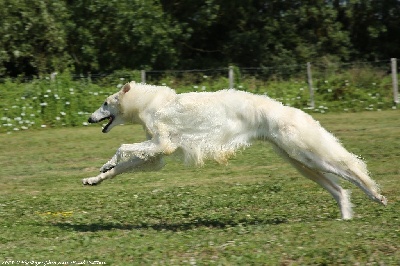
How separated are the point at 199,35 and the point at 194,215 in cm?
3076

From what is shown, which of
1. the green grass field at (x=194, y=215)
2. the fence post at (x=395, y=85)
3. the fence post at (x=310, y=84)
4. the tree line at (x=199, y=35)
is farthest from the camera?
the tree line at (x=199, y=35)

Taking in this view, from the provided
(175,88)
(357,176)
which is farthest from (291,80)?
(357,176)

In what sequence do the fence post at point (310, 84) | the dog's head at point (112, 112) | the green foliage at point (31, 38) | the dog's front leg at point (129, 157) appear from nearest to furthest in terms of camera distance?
the dog's front leg at point (129, 157) < the dog's head at point (112, 112) < the fence post at point (310, 84) < the green foliage at point (31, 38)

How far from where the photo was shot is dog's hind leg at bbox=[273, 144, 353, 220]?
9.73 meters

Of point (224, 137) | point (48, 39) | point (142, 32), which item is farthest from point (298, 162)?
point (142, 32)

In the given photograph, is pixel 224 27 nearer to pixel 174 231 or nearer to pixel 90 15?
pixel 90 15

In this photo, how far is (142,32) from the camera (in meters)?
34.6

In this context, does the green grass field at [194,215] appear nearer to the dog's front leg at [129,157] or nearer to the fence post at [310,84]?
the dog's front leg at [129,157]

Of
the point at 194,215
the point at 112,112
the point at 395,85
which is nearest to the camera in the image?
the point at 194,215

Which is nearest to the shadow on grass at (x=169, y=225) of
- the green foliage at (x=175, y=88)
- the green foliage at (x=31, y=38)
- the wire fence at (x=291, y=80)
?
the green foliage at (x=175, y=88)

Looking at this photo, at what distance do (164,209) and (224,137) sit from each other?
65.7 inches

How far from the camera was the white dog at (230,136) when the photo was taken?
9.50 meters

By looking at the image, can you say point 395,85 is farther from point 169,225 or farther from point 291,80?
point 169,225

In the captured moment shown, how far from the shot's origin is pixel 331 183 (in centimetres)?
1002
